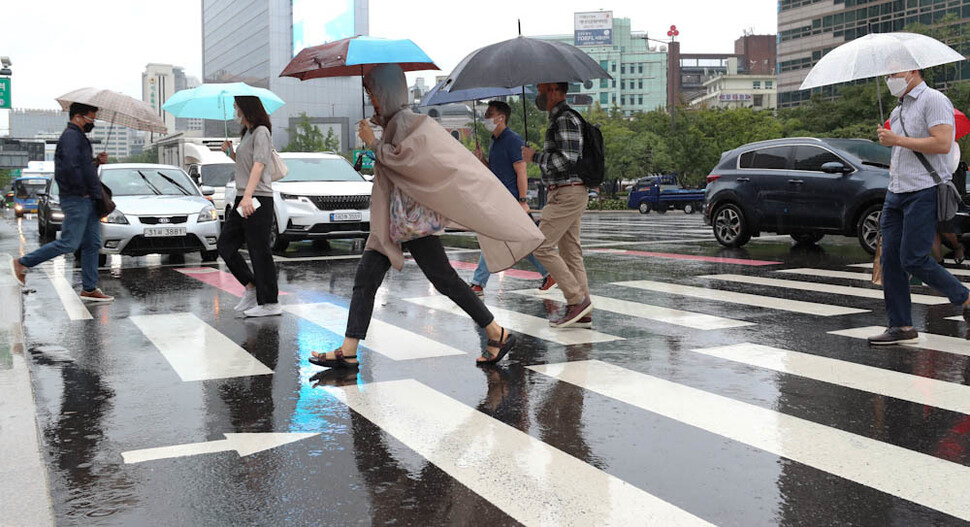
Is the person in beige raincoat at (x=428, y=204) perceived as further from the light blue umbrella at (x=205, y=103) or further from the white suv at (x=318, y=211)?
the white suv at (x=318, y=211)

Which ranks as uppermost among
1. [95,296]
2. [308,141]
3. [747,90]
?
[747,90]

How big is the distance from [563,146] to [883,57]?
235 cm

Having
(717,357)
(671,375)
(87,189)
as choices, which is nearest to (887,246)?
(717,357)

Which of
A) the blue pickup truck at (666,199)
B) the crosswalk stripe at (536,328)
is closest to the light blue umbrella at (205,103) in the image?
the crosswalk stripe at (536,328)

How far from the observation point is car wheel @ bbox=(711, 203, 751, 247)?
50.1ft

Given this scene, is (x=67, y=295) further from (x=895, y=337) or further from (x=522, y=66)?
(x=895, y=337)

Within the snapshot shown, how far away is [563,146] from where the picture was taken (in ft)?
24.4

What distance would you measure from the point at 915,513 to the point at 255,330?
17.6 ft

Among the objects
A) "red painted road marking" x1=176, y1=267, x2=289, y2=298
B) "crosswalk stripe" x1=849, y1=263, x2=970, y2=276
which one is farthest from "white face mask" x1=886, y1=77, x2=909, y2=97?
"red painted road marking" x1=176, y1=267, x2=289, y2=298

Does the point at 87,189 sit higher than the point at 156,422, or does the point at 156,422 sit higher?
the point at 87,189

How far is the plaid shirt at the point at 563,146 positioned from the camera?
24.4 ft

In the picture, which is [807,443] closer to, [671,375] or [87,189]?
[671,375]

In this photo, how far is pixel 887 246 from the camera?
21.1 ft

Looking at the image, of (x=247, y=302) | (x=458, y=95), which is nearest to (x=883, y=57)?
(x=458, y=95)
